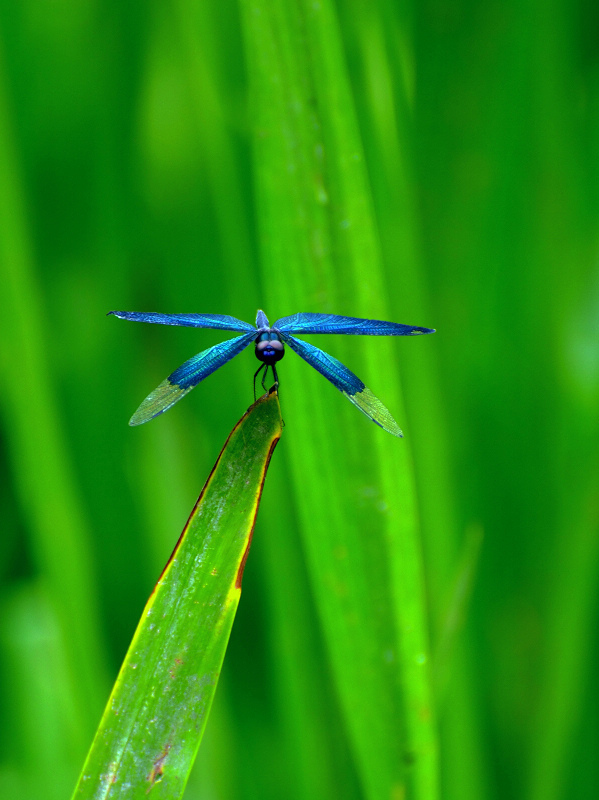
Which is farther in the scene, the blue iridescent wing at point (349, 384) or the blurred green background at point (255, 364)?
the blurred green background at point (255, 364)

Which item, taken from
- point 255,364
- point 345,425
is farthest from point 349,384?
point 255,364

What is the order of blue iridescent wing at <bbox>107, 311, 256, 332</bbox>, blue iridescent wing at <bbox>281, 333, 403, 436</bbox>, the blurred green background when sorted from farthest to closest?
the blurred green background, blue iridescent wing at <bbox>107, 311, 256, 332</bbox>, blue iridescent wing at <bbox>281, 333, 403, 436</bbox>

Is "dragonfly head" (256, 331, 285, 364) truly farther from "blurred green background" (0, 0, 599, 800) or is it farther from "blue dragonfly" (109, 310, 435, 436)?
"blurred green background" (0, 0, 599, 800)

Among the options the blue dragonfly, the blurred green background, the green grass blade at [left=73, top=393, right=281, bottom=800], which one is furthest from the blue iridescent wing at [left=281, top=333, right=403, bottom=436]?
the blurred green background

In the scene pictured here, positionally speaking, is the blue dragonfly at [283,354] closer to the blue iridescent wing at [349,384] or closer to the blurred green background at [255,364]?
the blue iridescent wing at [349,384]

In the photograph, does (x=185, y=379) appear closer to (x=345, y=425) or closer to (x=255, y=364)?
(x=345, y=425)

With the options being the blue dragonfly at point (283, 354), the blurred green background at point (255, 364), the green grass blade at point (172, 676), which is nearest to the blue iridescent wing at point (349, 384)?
the blue dragonfly at point (283, 354)

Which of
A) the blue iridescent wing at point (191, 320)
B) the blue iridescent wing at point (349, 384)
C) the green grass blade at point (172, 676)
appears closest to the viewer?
the green grass blade at point (172, 676)
